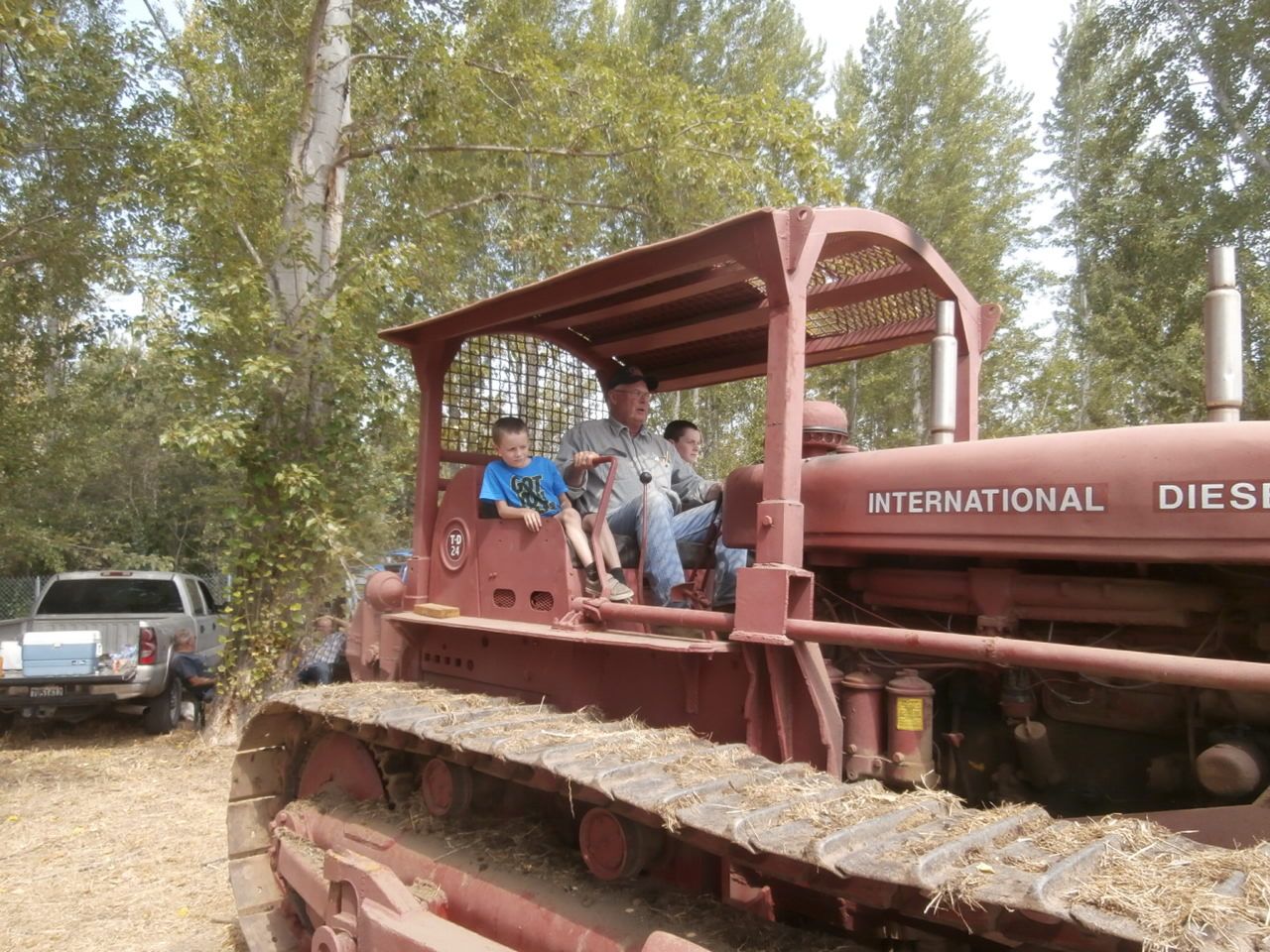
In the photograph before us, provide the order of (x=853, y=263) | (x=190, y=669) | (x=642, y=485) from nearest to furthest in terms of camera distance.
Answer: (x=853, y=263)
(x=642, y=485)
(x=190, y=669)

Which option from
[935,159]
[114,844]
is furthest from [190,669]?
[935,159]

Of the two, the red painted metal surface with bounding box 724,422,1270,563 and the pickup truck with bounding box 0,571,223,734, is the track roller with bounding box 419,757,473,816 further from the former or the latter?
the pickup truck with bounding box 0,571,223,734

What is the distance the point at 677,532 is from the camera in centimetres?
396

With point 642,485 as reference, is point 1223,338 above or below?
above

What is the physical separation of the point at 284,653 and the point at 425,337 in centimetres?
530

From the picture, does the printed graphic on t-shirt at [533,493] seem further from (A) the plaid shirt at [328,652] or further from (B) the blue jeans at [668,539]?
(A) the plaid shirt at [328,652]

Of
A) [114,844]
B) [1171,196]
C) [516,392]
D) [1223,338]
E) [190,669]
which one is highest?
[1171,196]

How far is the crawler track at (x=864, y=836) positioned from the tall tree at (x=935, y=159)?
732 inches

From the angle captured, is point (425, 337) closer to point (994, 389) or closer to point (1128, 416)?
point (1128, 416)

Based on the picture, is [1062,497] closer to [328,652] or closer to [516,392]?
[516,392]

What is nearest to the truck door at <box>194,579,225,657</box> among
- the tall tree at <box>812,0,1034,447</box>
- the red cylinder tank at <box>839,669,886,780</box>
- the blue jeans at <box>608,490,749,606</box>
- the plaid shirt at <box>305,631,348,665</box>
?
the plaid shirt at <box>305,631,348,665</box>

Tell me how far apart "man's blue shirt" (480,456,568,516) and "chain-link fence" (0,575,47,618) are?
1447 centimetres

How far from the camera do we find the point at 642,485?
4.20m

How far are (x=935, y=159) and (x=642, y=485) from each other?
1947cm
